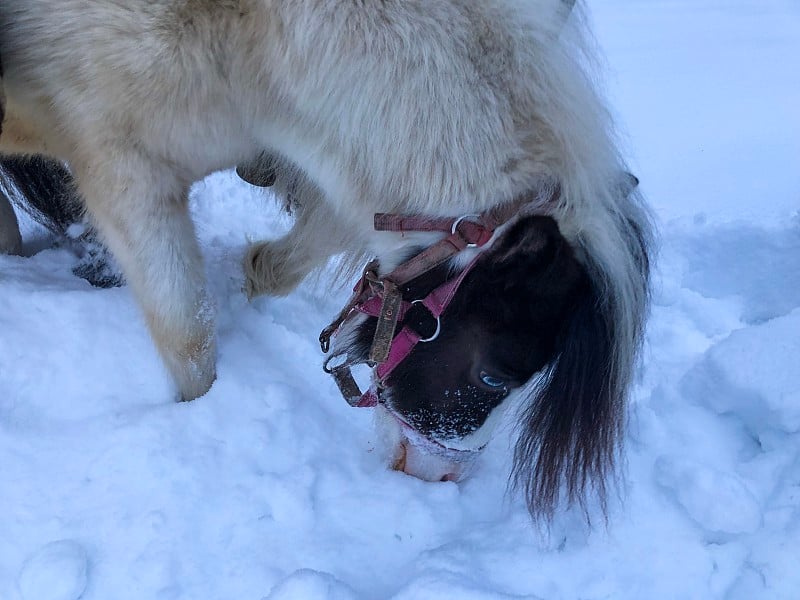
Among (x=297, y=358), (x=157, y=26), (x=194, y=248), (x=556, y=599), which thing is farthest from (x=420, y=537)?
(x=157, y=26)

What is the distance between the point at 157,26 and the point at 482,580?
1.19 m

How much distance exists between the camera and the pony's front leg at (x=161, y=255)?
51.6 inches

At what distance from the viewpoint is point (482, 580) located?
132 centimetres

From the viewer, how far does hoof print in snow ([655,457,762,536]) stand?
1430 millimetres

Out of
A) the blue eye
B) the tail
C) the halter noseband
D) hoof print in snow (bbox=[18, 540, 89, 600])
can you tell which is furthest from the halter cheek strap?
the tail

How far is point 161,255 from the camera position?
4.50ft

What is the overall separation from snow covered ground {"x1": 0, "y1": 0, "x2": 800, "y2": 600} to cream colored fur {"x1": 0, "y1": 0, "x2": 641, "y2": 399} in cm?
46

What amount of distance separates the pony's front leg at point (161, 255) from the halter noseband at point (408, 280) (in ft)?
1.15

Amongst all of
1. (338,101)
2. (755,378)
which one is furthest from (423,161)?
(755,378)

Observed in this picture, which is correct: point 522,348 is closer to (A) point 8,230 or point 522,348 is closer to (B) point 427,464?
(B) point 427,464

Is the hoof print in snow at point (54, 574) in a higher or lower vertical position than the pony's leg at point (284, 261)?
lower

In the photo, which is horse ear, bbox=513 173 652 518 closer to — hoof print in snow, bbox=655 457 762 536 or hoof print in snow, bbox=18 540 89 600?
hoof print in snow, bbox=655 457 762 536

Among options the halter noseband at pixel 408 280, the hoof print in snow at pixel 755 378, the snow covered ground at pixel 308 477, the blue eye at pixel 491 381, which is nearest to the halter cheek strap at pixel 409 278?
the halter noseband at pixel 408 280

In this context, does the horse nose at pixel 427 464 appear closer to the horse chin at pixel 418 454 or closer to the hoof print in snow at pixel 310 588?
the horse chin at pixel 418 454
